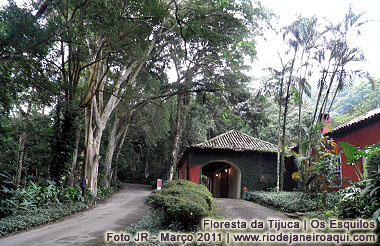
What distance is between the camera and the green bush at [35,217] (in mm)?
7988

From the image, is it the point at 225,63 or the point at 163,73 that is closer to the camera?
the point at 225,63

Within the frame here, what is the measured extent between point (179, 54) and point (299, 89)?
256 inches

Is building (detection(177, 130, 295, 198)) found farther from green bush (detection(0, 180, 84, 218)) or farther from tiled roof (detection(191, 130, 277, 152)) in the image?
green bush (detection(0, 180, 84, 218))

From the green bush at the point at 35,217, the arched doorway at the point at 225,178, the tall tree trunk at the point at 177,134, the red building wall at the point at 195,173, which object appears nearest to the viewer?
the green bush at the point at 35,217

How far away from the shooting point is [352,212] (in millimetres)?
6469

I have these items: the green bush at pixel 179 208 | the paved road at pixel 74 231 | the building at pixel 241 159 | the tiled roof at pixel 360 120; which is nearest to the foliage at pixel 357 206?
the green bush at pixel 179 208

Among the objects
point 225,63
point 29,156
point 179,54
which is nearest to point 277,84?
point 225,63

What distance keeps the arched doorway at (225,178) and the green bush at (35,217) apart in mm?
9994

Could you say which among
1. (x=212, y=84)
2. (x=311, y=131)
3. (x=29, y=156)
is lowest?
(x=29, y=156)

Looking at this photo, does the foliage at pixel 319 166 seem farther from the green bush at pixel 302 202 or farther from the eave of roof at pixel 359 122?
the eave of roof at pixel 359 122

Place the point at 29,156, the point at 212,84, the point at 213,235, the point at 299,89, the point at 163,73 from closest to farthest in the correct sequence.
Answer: the point at 213,235 → the point at 212,84 → the point at 299,89 → the point at 29,156 → the point at 163,73

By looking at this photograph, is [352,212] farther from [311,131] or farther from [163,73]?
[163,73]

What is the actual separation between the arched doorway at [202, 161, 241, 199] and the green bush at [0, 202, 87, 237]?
999 centimetres

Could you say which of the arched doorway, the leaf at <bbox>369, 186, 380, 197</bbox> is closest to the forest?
the arched doorway
